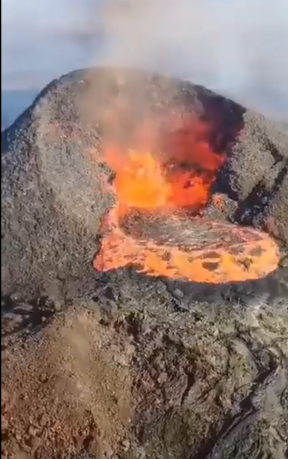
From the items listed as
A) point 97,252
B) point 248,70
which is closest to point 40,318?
point 97,252

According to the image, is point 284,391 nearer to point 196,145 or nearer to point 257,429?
point 257,429

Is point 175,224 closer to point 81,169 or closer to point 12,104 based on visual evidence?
point 81,169

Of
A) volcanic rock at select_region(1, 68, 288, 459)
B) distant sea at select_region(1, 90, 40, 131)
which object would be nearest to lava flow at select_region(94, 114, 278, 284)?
volcanic rock at select_region(1, 68, 288, 459)

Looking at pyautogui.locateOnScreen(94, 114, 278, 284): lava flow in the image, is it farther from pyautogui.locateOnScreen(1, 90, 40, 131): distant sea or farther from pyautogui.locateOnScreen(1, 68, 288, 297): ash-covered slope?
pyautogui.locateOnScreen(1, 90, 40, 131): distant sea

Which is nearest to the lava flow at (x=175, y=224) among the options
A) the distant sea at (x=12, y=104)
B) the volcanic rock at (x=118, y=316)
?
the volcanic rock at (x=118, y=316)

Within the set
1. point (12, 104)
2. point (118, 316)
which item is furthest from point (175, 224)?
point (12, 104)

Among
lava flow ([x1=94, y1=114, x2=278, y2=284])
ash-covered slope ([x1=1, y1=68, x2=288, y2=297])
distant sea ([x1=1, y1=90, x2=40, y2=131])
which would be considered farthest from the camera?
lava flow ([x1=94, y1=114, x2=278, y2=284])

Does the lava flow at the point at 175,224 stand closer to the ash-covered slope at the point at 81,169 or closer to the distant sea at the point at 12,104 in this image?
the ash-covered slope at the point at 81,169
